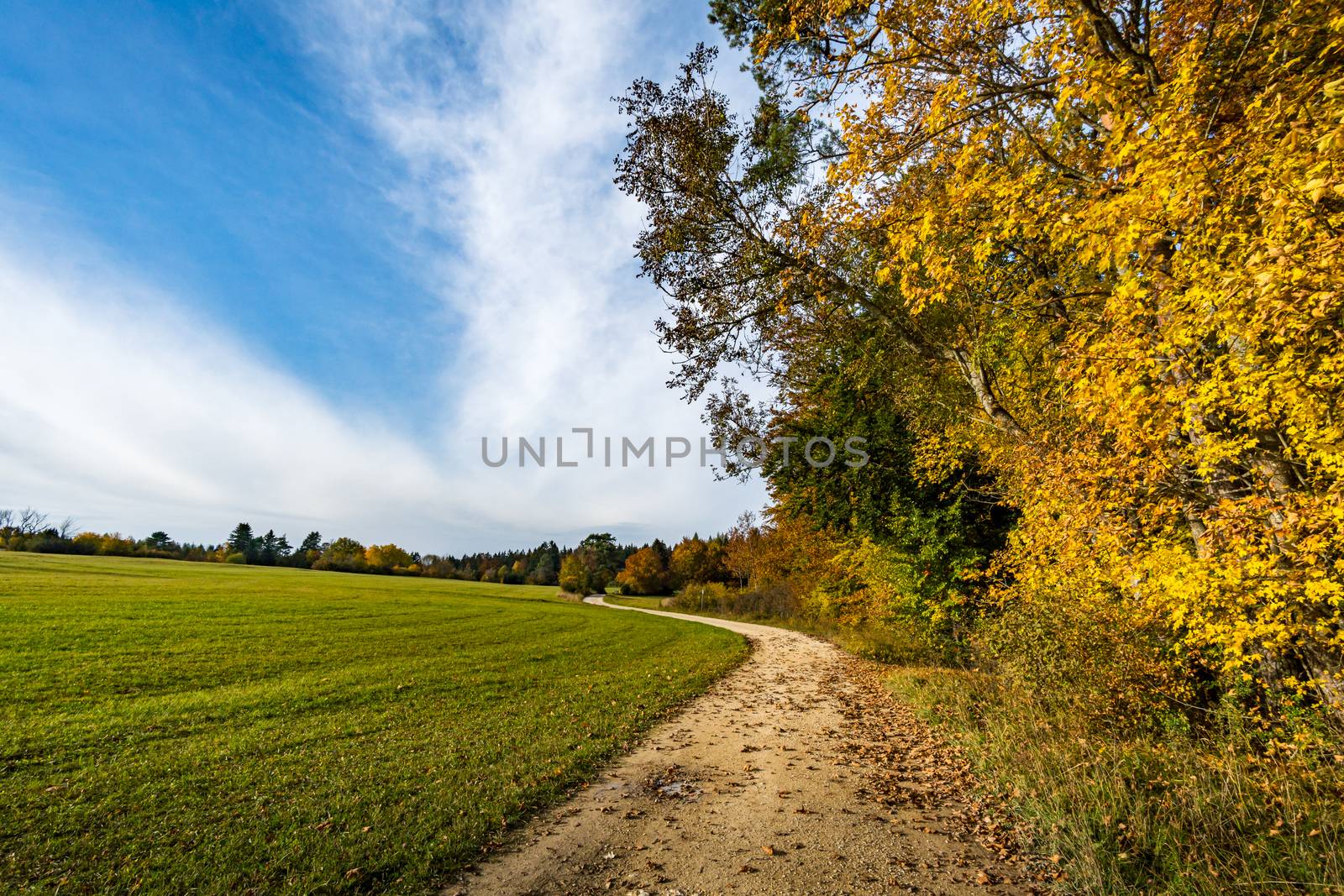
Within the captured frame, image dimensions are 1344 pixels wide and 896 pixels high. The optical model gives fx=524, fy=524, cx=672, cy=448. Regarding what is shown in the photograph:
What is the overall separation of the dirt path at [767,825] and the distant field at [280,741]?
748 millimetres

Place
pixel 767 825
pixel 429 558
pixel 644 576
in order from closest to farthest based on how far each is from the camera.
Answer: pixel 767 825, pixel 644 576, pixel 429 558

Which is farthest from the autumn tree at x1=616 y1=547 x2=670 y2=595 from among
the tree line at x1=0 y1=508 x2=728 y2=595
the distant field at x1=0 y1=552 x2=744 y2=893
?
the distant field at x1=0 y1=552 x2=744 y2=893

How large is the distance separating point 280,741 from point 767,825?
7410 millimetres

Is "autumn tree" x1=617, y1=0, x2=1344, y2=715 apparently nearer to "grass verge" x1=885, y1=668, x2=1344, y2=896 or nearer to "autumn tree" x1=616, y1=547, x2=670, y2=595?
"grass verge" x1=885, y1=668, x2=1344, y2=896

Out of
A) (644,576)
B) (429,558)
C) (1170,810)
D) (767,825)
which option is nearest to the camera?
(1170,810)

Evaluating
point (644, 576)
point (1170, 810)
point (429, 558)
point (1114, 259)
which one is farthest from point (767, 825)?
point (429, 558)

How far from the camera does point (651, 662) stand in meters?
16.4

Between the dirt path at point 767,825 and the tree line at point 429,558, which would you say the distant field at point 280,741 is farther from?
the tree line at point 429,558

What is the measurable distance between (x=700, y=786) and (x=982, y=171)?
8.41 m

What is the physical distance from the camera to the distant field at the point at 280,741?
184 inches

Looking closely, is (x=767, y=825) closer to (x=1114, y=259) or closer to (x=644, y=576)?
(x=1114, y=259)

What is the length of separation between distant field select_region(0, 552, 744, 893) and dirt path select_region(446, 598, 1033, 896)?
2.45ft

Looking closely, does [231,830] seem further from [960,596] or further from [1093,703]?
[960,596]

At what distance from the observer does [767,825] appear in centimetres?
548
